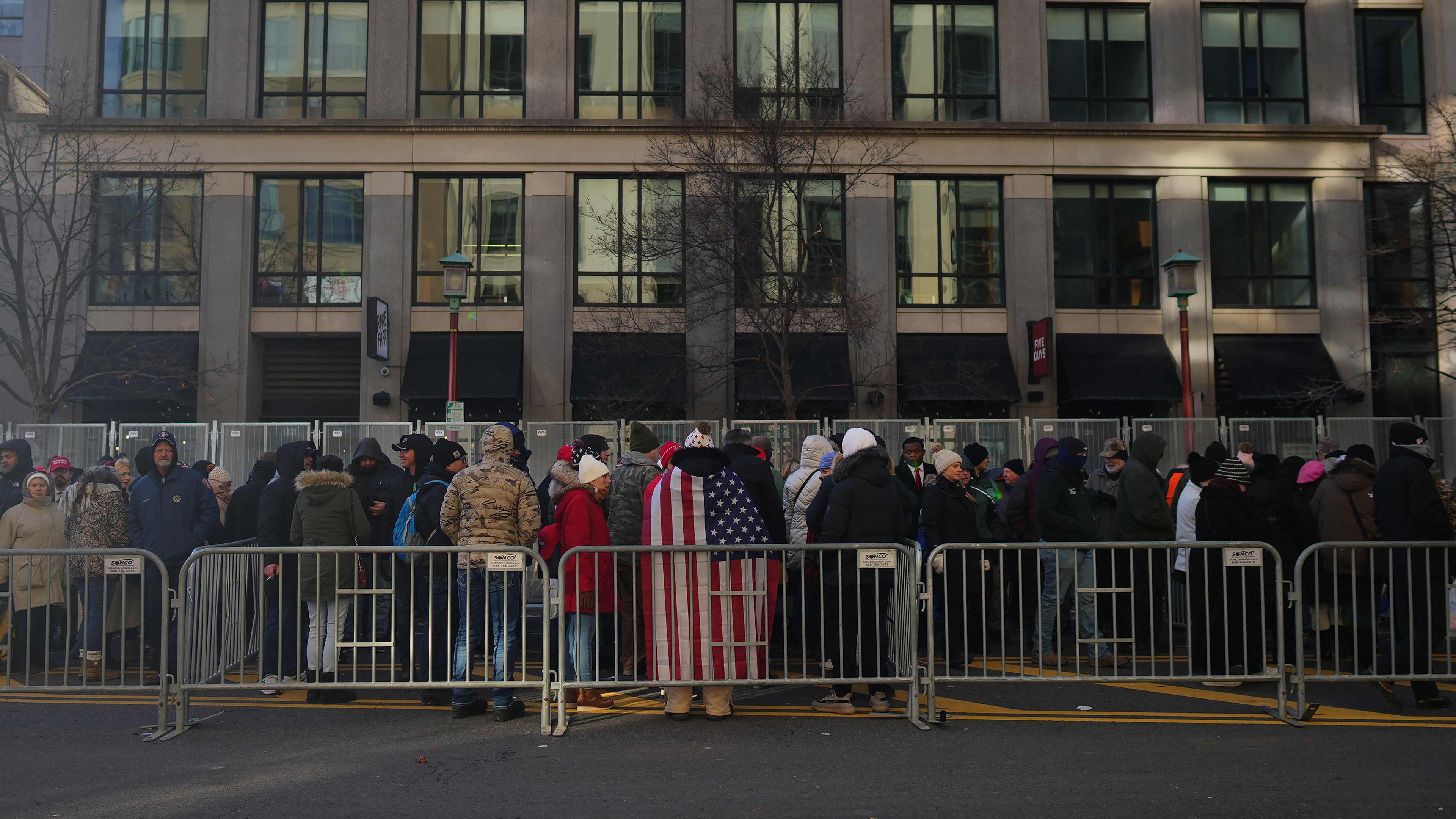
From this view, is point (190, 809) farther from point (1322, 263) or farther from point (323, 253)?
point (1322, 263)

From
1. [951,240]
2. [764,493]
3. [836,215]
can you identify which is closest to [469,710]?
[764,493]

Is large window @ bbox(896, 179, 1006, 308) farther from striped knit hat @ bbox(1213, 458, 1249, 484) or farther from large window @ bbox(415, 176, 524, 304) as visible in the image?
striped knit hat @ bbox(1213, 458, 1249, 484)

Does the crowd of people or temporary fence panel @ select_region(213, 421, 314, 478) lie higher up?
temporary fence panel @ select_region(213, 421, 314, 478)

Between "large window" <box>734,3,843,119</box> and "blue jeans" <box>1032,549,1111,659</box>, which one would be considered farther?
"large window" <box>734,3,843,119</box>

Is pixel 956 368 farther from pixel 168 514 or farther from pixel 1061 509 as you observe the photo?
pixel 168 514

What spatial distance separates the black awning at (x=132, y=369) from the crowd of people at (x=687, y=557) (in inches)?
491

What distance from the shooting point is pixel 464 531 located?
7.67 meters

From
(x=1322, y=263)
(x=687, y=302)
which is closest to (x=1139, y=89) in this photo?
(x=1322, y=263)

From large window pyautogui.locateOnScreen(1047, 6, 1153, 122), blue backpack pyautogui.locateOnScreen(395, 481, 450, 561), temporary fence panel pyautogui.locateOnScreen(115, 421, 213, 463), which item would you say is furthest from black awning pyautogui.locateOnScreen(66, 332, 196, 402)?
large window pyautogui.locateOnScreen(1047, 6, 1153, 122)

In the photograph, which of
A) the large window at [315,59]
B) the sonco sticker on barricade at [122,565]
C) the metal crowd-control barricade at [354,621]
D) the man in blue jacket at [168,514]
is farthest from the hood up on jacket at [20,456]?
the large window at [315,59]

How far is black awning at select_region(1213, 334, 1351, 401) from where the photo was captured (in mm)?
22891

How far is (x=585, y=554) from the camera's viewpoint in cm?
771

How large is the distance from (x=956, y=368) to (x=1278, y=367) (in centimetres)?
737

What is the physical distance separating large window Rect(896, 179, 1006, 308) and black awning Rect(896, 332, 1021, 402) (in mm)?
997
